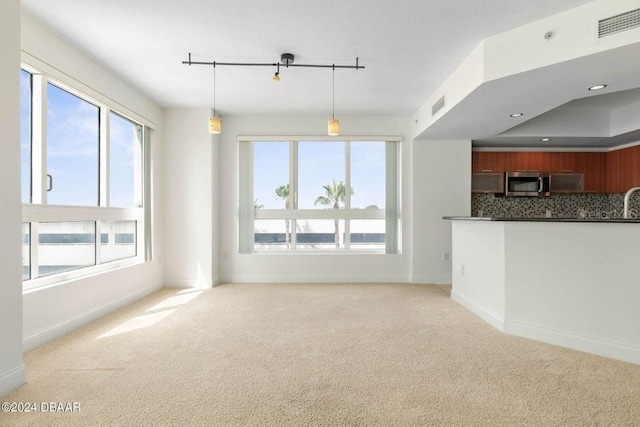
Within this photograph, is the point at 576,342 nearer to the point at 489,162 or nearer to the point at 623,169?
the point at 489,162

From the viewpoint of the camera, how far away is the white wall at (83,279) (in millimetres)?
2809

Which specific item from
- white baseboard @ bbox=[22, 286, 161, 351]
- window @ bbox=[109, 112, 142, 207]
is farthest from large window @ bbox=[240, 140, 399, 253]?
white baseboard @ bbox=[22, 286, 161, 351]

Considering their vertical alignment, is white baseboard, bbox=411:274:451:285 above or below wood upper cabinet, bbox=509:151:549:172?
below

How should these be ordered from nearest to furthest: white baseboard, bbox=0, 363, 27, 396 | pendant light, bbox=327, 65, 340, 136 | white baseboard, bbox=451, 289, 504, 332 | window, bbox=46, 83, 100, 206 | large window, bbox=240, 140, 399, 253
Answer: white baseboard, bbox=0, 363, 27, 396, window, bbox=46, 83, 100, 206, white baseboard, bbox=451, 289, 504, 332, pendant light, bbox=327, 65, 340, 136, large window, bbox=240, 140, 399, 253

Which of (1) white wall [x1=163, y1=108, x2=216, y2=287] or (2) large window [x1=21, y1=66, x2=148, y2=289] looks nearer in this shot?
(2) large window [x1=21, y1=66, x2=148, y2=289]

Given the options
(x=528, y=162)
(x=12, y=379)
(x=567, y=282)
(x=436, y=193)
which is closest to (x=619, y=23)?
(x=567, y=282)

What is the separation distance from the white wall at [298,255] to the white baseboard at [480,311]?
127 cm

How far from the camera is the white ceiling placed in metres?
2.57

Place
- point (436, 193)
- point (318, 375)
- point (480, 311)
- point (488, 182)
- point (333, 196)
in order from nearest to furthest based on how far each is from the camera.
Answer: point (318, 375) < point (480, 311) < point (436, 193) < point (333, 196) < point (488, 182)

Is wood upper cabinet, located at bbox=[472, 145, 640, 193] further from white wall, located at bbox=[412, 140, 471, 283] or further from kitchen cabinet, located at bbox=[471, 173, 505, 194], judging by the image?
white wall, located at bbox=[412, 140, 471, 283]

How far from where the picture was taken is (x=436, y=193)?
5395mm

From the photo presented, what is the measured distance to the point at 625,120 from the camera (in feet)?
16.0

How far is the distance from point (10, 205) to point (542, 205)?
7.16m

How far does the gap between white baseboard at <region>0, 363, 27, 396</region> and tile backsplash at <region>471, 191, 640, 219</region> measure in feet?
19.9
